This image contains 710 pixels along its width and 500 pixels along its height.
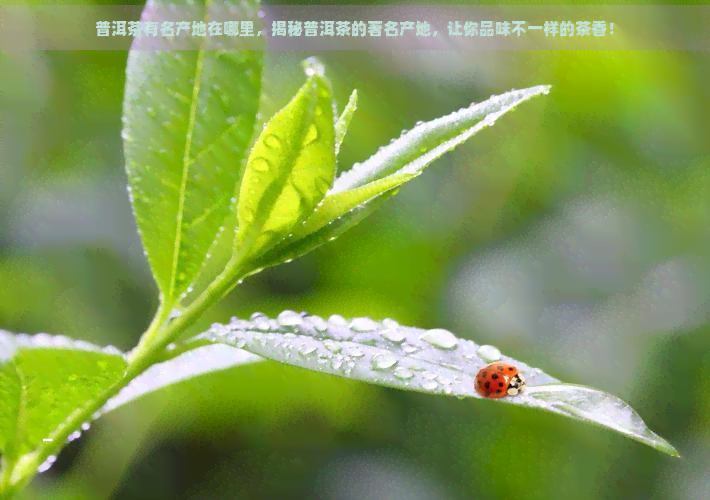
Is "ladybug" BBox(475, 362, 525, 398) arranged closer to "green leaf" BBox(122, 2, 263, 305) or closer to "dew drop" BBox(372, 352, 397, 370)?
"dew drop" BBox(372, 352, 397, 370)

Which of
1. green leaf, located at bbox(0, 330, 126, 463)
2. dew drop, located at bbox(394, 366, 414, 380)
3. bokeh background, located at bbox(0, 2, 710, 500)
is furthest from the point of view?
bokeh background, located at bbox(0, 2, 710, 500)

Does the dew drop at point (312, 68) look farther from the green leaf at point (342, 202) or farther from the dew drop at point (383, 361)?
the dew drop at point (383, 361)

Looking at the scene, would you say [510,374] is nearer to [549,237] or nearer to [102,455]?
[102,455]

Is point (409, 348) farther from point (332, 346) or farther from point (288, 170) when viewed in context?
point (288, 170)

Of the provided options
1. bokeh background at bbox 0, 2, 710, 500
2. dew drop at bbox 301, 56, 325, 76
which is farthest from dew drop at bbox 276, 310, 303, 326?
bokeh background at bbox 0, 2, 710, 500

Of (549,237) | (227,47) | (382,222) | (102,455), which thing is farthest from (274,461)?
(227,47)

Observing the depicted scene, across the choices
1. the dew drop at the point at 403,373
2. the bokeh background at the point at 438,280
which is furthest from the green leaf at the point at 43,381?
the bokeh background at the point at 438,280
